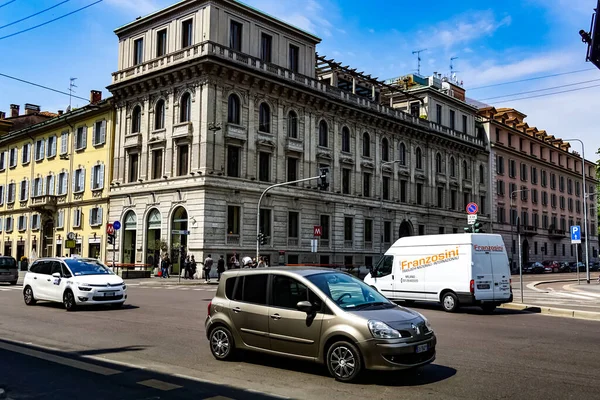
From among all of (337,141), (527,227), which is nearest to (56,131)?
(337,141)

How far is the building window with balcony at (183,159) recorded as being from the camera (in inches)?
1518

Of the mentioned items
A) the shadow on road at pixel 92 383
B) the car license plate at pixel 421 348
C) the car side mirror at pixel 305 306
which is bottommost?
the shadow on road at pixel 92 383

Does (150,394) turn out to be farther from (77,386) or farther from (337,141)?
(337,141)

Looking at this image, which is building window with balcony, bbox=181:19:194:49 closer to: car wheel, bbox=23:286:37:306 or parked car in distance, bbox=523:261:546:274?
car wheel, bbox=23:286:37:306

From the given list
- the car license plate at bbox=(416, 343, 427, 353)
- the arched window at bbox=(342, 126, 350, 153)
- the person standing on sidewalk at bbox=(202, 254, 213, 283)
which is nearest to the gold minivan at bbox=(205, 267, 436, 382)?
the car license plate at bbox=(416, 343, 427, 353)

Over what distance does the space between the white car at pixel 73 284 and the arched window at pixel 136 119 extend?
25.0 metres

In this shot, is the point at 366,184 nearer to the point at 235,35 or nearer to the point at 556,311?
the point at 235,35

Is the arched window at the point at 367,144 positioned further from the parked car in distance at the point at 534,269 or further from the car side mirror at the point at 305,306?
the car side mirror at the point at 305,306

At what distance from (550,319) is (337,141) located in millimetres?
31889

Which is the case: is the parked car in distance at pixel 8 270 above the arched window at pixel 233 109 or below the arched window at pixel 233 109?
below

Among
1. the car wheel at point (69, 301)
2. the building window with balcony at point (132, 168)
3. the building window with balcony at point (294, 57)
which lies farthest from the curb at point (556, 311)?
the building window with balcony at point (132, 168)

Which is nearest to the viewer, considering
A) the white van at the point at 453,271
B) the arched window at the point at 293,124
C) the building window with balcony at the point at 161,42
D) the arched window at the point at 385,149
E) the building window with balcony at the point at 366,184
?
the white van at the point at 453,271

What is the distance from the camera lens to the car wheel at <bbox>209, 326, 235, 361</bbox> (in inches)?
350

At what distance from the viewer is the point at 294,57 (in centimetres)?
4444
